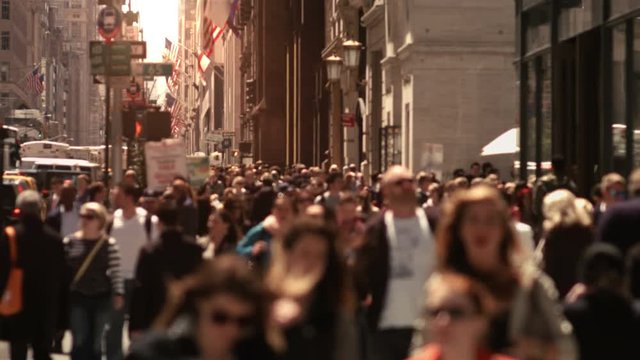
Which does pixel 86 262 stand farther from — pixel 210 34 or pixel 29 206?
pixel 210 34

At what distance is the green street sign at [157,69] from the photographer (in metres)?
44.1

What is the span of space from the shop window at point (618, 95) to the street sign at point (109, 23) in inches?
591

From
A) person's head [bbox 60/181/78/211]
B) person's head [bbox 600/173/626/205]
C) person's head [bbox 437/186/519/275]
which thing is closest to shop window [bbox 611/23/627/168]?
person's head [bbox 60/181/78/211]

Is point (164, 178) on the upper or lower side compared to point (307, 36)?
lower

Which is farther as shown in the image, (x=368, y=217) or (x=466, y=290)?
(x=368, y=217)

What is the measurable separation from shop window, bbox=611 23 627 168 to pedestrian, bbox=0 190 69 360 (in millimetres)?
12190

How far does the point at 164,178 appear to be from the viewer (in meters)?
28.3

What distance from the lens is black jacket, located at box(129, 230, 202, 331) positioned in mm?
12180

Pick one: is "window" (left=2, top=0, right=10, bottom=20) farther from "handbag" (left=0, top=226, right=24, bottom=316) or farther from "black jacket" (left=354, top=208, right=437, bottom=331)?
"black jacket" (left=354, top=208, right=437, bottom=331)

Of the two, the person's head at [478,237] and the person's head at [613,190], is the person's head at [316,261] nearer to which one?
the person's head at [478,237]

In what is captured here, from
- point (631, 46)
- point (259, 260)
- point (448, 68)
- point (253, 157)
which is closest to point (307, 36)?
point (253, 157)

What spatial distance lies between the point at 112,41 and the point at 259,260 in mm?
23789

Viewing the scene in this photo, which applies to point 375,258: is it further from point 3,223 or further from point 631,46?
point 3,223

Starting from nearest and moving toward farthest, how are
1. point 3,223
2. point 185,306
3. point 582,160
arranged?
point 185,306, point 3,223, point 582,160
